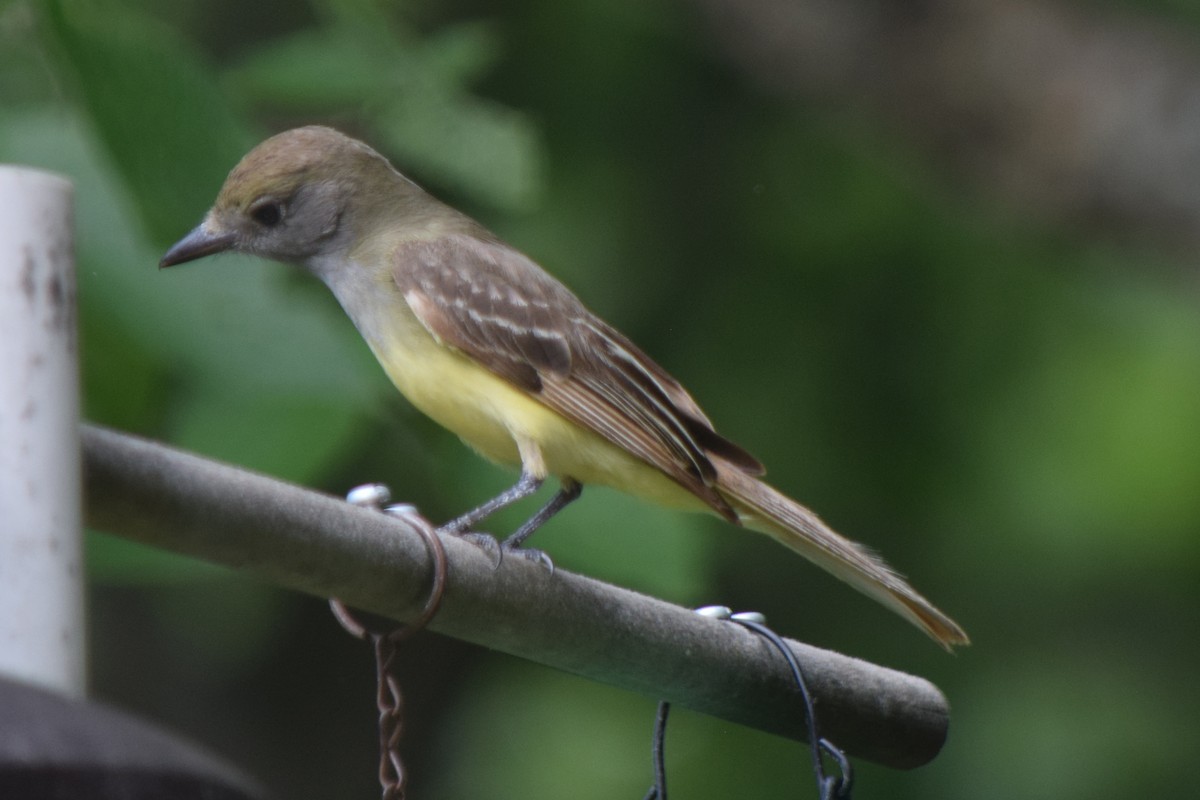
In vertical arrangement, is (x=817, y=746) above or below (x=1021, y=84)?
below

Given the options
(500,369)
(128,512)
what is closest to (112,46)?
(500,369)

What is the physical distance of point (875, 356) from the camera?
28.2 ft

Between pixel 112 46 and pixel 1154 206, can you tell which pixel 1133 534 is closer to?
pixel 1154 206

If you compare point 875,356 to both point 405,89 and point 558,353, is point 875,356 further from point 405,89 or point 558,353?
point 405,89

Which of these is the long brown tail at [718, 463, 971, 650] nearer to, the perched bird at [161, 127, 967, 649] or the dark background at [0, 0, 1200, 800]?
the perched bird at [161, 127, 967, 649]

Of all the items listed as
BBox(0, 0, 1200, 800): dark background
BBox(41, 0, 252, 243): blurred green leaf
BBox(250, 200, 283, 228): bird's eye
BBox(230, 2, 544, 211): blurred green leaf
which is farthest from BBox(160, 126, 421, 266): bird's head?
BBox(0, 0, 1200, 800): dark background

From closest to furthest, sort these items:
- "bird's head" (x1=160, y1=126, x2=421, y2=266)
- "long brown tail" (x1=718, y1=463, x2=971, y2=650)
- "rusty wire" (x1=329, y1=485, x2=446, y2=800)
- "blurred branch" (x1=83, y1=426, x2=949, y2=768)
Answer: "blurred branch" (x1=83, y1=426, x2=949, y2=768), "rusty wire" (x1=329, y1=485, x2=446, y2=800), "long brown tail" (x1=718, y1=463, x2=971, y2=650), "bird's head" (x1=160, y1=126, x2=421, y2=266)

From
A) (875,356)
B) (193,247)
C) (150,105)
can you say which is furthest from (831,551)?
(875,356)

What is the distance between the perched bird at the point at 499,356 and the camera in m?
4.56

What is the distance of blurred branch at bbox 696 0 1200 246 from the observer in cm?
809

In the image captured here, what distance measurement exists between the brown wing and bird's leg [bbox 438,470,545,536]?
0.29 metres

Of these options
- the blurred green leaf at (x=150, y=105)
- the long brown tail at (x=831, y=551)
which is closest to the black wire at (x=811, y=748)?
the long brown tail at (x=831, y=551)

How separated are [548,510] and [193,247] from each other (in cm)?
113

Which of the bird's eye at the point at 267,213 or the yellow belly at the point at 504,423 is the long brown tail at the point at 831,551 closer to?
the yellow belly at the point at 504,423
